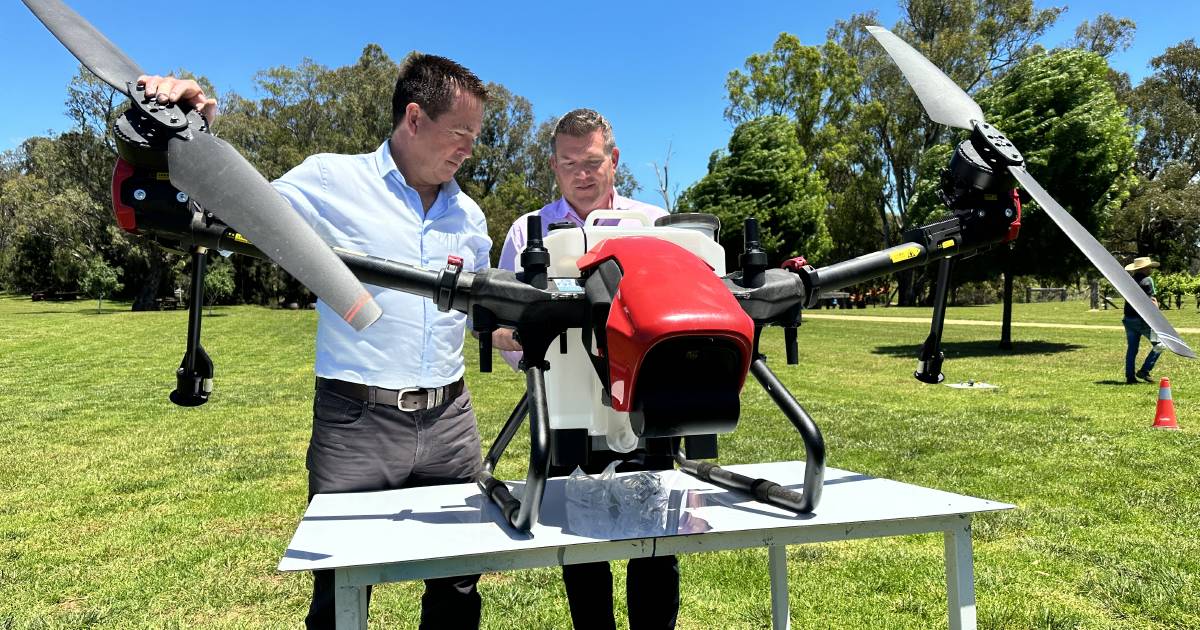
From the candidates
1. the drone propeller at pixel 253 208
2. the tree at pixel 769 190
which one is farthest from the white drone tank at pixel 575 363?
the tree at pixel 769 190

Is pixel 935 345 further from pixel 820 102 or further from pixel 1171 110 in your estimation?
pixel 1171 110

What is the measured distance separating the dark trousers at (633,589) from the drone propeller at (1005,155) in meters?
1.60

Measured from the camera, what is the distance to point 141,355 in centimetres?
2195

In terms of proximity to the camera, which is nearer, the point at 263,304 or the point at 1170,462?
the point at 1170,462

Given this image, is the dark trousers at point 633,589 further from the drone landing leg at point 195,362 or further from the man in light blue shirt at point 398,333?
the drone landing leg at point 195,362

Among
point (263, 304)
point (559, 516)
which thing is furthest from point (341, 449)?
point (263, 304)

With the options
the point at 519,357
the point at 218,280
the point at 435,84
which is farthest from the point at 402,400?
the point at 218,280

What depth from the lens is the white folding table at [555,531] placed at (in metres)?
1.75

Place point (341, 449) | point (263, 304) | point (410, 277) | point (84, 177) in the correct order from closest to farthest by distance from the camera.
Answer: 1. point (410, 277)
2. point (341, 449)
3. point (84, 177)
4. point (263, 304)

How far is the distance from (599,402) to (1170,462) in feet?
27.6

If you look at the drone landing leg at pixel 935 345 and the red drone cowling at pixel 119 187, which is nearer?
the red drone cowling at pixel 119 187

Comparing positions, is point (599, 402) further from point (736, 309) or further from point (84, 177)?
point (84, 177)

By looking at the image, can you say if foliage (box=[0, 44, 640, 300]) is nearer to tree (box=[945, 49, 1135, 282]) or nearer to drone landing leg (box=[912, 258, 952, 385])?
tree (box=[945, 49, 1135, 282])

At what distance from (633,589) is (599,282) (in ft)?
6.06
